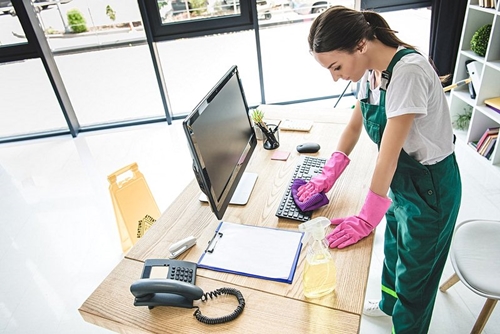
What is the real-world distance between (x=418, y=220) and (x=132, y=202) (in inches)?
61.0

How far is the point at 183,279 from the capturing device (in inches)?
40.7

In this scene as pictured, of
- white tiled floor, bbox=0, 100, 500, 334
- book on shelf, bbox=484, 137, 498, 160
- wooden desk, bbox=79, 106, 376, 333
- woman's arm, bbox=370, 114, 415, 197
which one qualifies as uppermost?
woman's arm, bbox=370, 114, 415, 197

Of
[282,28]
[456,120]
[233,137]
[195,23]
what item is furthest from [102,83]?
[456,120]

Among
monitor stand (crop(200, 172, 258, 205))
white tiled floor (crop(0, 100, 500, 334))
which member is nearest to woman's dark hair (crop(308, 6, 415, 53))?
monitor stand (crop(200, 172, 258, 205))

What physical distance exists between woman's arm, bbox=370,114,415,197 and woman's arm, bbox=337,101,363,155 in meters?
0.37

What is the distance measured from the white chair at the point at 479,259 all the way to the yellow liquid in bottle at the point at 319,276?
26.2 inches

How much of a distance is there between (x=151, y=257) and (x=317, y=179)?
659mm

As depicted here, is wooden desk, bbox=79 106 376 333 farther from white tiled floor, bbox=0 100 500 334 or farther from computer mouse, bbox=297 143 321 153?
white tiled floor, bbox=0 100 500 334

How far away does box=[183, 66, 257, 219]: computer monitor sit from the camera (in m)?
1.06

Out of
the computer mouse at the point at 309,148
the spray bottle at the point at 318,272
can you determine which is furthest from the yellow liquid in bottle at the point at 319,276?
the computer mouse at the point at 309,148

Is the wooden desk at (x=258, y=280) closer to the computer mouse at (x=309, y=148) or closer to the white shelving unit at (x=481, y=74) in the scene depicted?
the computer mouse at (x=309, y=148)

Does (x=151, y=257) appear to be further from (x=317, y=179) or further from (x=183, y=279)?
(x=317, y=179)

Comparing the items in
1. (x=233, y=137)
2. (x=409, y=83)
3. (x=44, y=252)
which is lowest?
(x=44, y=252)

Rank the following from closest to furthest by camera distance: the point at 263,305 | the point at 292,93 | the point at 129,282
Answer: the point at 263,305
the point at 129,282
the point at 292,93
